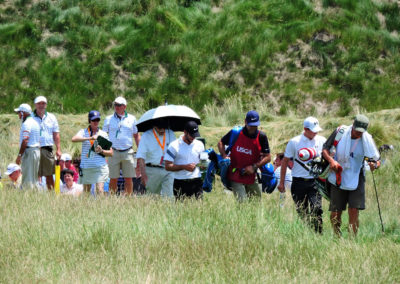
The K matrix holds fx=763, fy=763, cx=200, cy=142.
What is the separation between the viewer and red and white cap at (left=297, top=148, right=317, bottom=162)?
10375 millimetres

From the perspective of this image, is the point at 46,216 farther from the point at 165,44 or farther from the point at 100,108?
the point at 165,44

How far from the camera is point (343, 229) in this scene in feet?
36.8

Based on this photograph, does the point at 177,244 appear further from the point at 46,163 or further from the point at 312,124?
the point at 46,163

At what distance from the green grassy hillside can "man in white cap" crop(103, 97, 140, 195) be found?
8.63 meters

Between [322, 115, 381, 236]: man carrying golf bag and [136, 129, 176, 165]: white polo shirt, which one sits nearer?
[322, 115, 381, 236]: man carrying golf bag

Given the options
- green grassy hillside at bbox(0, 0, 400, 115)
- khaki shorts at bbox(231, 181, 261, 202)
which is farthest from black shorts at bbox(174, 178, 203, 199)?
green grassy hillside at bbox(0, 0, 400, 115)

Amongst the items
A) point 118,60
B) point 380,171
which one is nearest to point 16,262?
point 380,171

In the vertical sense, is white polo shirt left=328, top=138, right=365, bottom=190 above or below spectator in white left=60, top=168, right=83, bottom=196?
above

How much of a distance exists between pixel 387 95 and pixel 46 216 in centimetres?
1437

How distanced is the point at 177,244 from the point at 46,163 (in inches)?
237

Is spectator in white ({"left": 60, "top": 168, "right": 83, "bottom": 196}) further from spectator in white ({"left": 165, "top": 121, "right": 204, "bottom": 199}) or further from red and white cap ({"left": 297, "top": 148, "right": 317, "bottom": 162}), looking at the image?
red and white cap ({"left": 297, "top": 148, "right": 317, "bottom": 162})

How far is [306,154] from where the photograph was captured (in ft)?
34.0

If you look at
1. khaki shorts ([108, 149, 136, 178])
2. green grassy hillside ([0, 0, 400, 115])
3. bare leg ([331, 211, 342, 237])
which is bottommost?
bare leg ([331, 211, 342, 237])

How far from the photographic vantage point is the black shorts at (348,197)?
9953 mm
